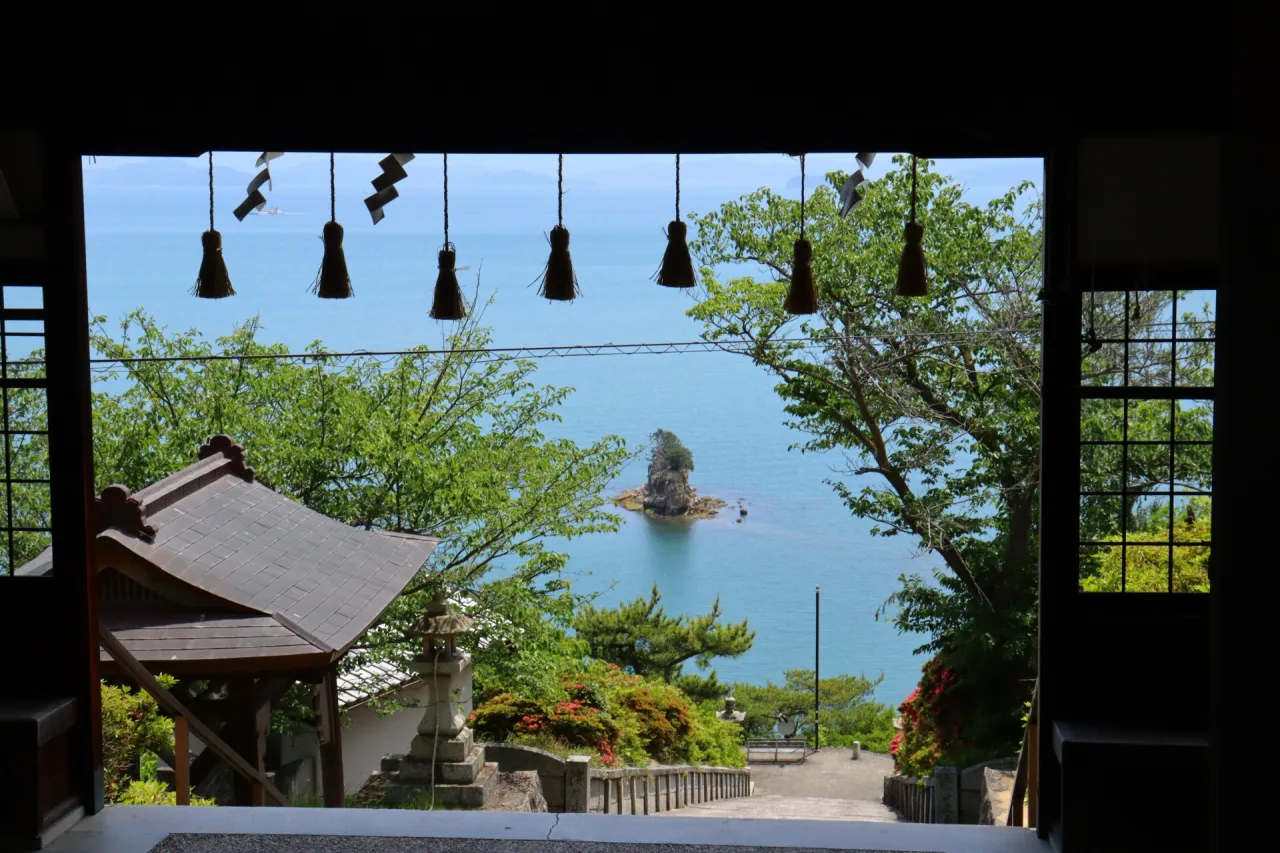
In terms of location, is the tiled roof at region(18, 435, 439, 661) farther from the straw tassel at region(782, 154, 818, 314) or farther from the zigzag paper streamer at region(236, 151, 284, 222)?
the straw tassel at region(782, 154, 818, 314)

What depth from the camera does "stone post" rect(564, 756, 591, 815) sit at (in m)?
8.58

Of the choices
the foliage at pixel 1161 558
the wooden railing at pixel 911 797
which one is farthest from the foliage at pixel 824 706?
the foliage at pixel 1161 558

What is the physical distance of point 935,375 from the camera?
11.1 meters

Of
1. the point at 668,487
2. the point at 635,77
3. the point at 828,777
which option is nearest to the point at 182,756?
the point at 635,77

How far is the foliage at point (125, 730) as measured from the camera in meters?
4.94

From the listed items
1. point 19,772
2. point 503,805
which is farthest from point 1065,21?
point 503,805

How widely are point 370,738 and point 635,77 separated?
29.4 feet

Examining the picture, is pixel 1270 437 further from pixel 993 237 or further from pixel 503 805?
pixel 993 237

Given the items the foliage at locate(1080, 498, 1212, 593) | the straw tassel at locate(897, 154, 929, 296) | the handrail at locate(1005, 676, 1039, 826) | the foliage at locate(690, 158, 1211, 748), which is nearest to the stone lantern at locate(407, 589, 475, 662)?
the handrail at locate(1005, 676, 1039, 826)

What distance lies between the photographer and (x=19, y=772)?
11.4ft

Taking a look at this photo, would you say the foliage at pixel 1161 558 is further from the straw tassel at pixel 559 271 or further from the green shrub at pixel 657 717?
the green shrub at pixel 657 717

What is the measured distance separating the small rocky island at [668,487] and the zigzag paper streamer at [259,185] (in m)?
20.9

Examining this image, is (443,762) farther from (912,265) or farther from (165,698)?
(912,265)

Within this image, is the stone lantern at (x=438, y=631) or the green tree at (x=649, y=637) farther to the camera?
the green tree at (x=649, y=637)
